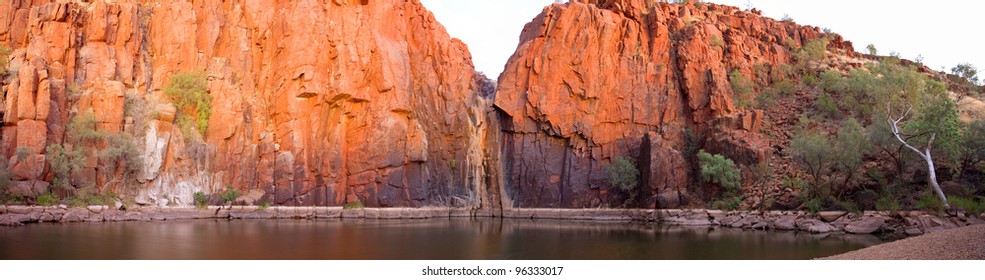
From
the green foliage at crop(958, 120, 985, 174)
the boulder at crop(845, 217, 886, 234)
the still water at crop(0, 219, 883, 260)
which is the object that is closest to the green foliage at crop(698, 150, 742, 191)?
the green foliage at crop(958, 120, 985, 174)

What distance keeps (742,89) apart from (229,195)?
46.4 metres

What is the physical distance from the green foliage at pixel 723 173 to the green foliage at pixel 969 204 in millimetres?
18225

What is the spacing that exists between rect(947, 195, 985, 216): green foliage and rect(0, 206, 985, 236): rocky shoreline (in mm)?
480

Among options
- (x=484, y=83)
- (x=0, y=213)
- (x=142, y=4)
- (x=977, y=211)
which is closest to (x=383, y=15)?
(x=142, y=4)

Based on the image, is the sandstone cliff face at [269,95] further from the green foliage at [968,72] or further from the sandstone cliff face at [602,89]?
the green foliage at [968,72]

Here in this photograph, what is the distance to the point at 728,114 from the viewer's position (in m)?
65.1

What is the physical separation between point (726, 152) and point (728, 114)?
765 centimetres

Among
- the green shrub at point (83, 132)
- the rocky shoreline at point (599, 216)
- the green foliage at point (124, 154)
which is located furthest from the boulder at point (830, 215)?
the green shrub at point (83, 132)

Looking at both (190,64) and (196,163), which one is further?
(190,64)

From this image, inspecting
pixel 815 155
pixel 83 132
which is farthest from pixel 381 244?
pixel 83 132

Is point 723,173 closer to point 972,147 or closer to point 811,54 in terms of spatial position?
point 972,147

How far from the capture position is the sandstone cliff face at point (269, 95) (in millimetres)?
53125

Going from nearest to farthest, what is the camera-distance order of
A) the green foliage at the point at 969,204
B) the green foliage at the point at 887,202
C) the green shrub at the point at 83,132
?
the green foliage at the point at 969,204, the green foliage at the point at 887,202, the green shrub at the point at 83,132

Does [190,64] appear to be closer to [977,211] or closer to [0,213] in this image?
[0,213]
